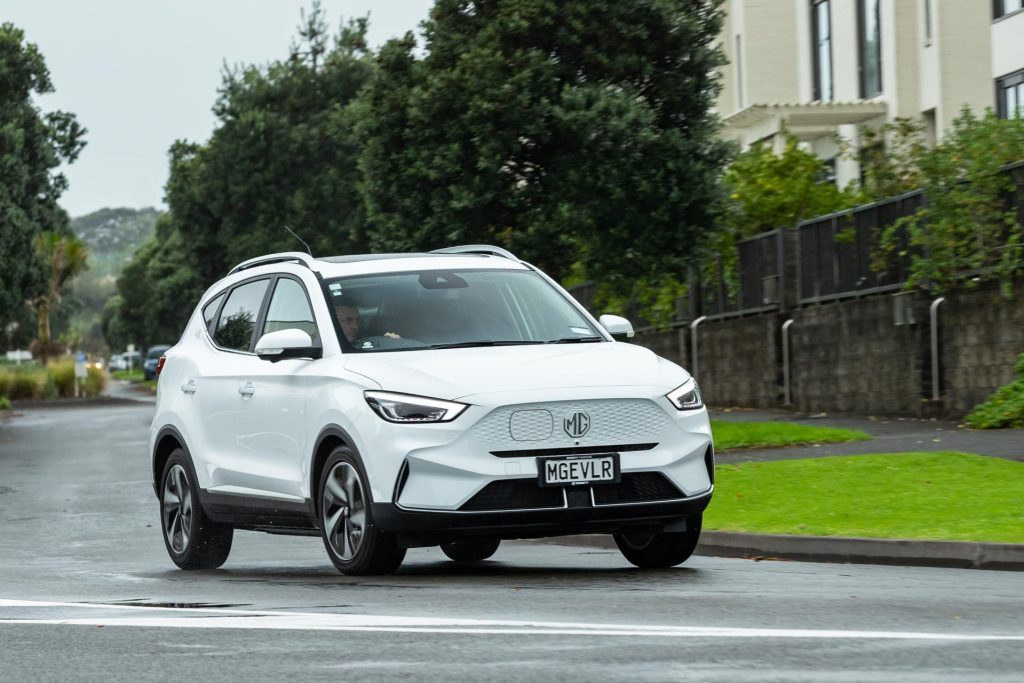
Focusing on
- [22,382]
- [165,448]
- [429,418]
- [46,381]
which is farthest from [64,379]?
[429,418]

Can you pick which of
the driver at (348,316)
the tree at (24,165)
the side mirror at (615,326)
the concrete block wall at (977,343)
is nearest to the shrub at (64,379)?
the tree at (24,165)

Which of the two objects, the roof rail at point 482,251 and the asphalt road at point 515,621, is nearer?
the asphalt road at point 515,621

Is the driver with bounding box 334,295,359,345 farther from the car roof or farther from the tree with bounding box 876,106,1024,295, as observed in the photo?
the tree with bounding box 876,106,1024,295

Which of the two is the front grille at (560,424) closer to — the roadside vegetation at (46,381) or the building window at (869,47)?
the building window at (869,47)

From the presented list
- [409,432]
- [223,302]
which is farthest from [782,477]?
[409,432]

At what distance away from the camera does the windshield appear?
10531 millimetres

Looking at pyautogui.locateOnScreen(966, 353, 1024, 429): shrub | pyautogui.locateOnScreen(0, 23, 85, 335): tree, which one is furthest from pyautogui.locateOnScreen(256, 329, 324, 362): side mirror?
pyautogui.locateOnScreen(0, 23, 85, 335): tree

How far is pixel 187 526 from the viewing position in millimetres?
12133

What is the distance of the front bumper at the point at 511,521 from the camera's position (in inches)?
376

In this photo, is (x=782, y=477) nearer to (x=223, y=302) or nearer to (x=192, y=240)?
(x=223, y=302)

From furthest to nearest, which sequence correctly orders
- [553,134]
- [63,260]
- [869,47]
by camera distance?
[63,260]
[869,47]
[553,134]

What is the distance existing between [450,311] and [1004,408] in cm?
1116

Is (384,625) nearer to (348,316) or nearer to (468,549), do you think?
(348,316)

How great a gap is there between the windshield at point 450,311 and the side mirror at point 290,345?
0.63 feet
